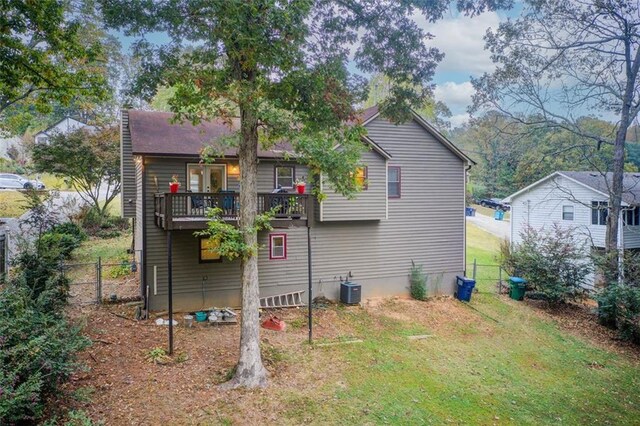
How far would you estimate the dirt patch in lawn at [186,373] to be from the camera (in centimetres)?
721

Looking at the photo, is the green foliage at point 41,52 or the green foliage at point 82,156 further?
the green foliage at point 82,156

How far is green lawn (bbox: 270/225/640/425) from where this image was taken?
8.12 meters

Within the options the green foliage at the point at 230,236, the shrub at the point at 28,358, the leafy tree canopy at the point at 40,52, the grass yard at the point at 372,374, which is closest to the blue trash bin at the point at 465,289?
the grass yard at the point at 372,374

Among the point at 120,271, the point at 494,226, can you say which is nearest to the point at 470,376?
the point at 120,271

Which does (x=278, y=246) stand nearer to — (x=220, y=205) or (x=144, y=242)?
(x=220, y=205)

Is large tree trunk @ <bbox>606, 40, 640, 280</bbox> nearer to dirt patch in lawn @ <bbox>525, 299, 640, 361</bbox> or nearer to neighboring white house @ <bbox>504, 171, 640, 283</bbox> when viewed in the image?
dirt patch in lawn @ <bbox>525, 299, 640, 361</bbox>

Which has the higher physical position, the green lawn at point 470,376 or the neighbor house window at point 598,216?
the neighbor house window at point 598,216

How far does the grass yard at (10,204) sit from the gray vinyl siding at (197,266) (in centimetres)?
1612

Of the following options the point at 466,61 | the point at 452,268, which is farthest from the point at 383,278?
the point at 466,61

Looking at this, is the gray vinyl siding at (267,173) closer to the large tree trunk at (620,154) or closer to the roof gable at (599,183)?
the large tree trunk at (620,154)

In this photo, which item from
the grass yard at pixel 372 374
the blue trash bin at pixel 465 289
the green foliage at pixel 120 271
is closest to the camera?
the grass yard at pixel 372 374

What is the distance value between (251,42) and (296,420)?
701cm

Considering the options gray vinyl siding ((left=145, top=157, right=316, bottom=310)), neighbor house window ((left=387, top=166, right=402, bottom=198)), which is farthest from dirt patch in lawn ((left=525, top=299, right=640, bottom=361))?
gray vinyl siding ((left=145, top=157, right=316, bottom=310))

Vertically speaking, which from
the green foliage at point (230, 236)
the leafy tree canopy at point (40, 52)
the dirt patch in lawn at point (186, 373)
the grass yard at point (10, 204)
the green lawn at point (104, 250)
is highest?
the leafy tree canopy at point (40, 52)
